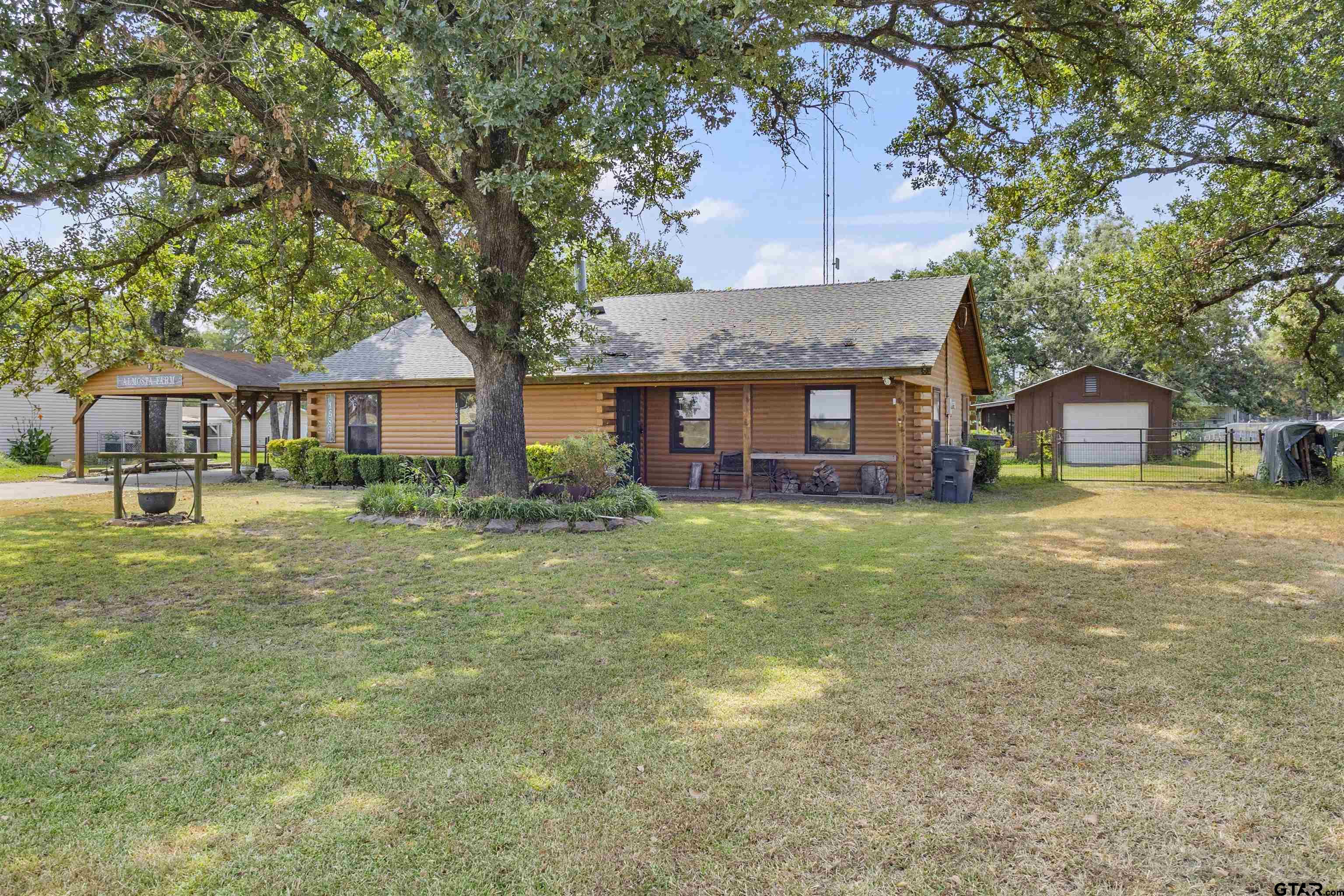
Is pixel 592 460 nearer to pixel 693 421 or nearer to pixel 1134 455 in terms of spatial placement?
pixel 693 421

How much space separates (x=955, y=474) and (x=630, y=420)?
22.9ft

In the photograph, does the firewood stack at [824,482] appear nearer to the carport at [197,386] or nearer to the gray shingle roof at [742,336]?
the gray shingle roof at [742,336]

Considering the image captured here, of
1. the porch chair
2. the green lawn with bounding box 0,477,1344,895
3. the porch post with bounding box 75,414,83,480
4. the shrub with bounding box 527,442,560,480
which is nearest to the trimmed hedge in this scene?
the green lawn with bounding box 0,477,1344,895

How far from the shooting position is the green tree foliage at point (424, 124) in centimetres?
688

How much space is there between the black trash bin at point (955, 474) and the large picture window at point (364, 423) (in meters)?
13.4

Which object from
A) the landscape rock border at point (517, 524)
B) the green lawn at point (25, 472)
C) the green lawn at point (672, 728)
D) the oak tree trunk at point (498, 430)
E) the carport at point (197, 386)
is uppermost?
the carport at point (197, 386)

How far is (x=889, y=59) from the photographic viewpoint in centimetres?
1102

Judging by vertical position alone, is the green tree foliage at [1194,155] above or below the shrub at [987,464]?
above

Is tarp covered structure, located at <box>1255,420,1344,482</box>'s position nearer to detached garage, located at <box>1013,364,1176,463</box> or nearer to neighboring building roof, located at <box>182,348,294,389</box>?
detached garage, located at <box>1013,364,1176,463</box>

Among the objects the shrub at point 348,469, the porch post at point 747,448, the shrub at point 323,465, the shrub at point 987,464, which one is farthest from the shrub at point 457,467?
the shrub at point 987,464

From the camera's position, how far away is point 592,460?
38.6ft

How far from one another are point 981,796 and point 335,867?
8.06 ft

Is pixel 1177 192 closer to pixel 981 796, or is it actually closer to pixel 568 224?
pixel 568 224

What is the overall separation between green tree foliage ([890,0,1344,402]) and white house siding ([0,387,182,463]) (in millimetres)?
28227
